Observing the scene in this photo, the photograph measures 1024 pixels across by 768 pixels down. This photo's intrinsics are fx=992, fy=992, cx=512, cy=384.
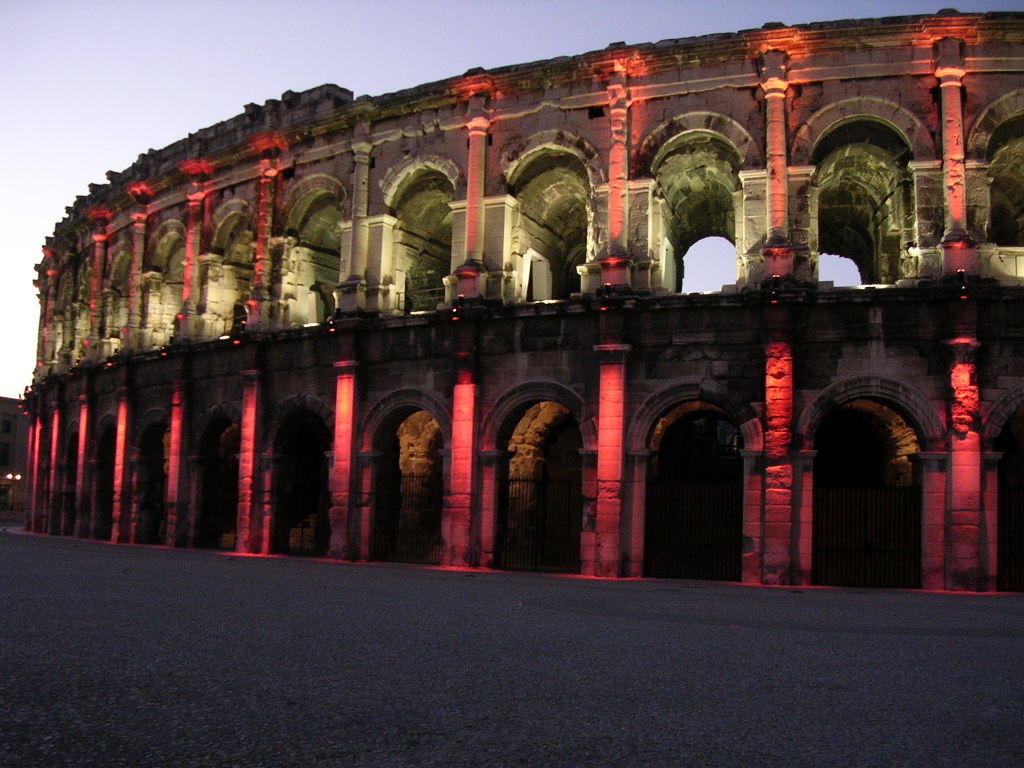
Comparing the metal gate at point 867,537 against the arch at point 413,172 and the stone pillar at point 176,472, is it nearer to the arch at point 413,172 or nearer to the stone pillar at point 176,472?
the arch at point 413,172

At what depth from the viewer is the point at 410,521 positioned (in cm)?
2233

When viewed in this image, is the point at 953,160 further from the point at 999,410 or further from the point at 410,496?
the point at 410,496

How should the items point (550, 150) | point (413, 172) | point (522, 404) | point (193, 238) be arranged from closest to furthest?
1. point (522, 404)
2. point (550, 150)
3. point (413, 172)
4. point (193, 238)

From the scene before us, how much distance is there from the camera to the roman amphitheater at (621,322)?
1659 centimetres

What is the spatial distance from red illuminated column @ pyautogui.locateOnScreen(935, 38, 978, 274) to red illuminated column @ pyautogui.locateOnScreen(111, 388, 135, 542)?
66.0ft

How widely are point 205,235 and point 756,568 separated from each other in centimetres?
1594

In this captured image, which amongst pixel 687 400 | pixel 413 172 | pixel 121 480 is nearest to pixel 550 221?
pixel 413 172

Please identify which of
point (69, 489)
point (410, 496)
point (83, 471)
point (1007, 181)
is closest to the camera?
point (1007, 181)

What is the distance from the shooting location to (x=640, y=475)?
17.5 metres

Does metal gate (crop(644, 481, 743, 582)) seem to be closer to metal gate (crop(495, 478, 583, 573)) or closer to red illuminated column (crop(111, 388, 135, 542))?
metal gate (crop(495, 478, 583, 573))

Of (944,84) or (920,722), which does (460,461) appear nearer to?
(944,84)

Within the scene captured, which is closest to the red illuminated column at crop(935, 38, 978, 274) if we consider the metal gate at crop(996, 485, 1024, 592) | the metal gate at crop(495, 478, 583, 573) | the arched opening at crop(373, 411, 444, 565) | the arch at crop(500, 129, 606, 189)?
the metal gate at crop(996, 485, 1024, 592)

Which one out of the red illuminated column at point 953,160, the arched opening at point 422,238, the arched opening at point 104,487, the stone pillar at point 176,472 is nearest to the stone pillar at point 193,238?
the stone pillar at point 176,472

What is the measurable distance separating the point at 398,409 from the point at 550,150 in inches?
236
